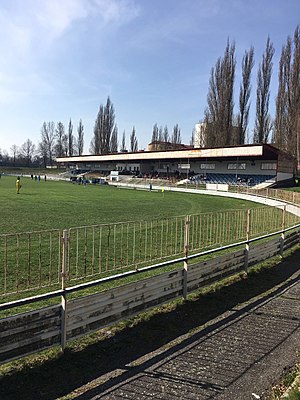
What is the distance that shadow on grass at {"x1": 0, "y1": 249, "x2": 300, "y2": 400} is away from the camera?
3727 mm

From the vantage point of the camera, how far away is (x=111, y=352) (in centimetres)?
456

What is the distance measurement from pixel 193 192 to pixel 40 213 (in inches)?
1136

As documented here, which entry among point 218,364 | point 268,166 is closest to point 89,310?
point 218,364

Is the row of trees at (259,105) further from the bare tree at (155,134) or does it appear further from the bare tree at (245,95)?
the bare tree at (155,134)

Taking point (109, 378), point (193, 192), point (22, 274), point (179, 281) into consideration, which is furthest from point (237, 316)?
point (193, 192)

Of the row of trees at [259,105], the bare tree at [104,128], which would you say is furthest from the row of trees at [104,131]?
the row of trees at [259,105]

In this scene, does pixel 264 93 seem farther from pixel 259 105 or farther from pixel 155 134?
pixel 155 134

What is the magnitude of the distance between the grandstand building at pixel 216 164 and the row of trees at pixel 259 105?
3057 millimetres

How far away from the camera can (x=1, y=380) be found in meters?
3.77

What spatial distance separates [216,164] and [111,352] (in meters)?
52.0

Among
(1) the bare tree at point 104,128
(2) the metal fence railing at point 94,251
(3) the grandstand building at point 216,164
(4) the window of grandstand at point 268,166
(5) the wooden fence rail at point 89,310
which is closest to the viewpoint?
(5) the wooden fence rail at point 89,310

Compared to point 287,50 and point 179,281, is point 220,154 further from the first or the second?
point 179,281

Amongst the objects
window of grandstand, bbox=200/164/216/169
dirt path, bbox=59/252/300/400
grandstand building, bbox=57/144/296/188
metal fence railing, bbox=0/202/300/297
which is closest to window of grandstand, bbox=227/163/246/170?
grandstand building, bbox=57/144/296/188

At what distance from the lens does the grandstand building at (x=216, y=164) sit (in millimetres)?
44844
